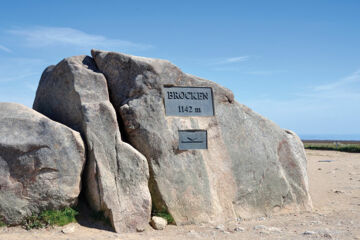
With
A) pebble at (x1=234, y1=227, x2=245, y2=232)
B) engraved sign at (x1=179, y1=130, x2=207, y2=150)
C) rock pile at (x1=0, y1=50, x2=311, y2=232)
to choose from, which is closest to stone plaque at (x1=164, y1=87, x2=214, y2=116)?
rock pile at (x1=0, y1=50, x2=311, y2=232)

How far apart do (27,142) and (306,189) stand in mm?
6452

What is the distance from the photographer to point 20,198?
6.76 m

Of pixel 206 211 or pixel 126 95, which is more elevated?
pixel 126 95

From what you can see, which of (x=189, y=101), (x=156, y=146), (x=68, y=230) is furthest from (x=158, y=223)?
(x=189, y=101)

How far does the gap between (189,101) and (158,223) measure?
2737mm

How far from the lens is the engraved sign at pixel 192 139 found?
8.13 meters

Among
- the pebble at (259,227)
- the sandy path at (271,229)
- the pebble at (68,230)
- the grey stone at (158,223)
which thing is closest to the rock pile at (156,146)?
the grey stone at (158,223)

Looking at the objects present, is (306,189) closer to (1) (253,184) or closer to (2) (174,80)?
(1) (253,184)

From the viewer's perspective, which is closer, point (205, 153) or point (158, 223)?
point (158, 223)

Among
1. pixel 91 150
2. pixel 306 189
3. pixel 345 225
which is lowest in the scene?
pixel 345 225

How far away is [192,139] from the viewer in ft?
27.0

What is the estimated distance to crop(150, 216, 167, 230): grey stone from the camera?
24.1 feet

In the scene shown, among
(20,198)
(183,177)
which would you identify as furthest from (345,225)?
(20,198)

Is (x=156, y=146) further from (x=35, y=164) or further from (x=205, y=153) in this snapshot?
(x=35, y=164)
